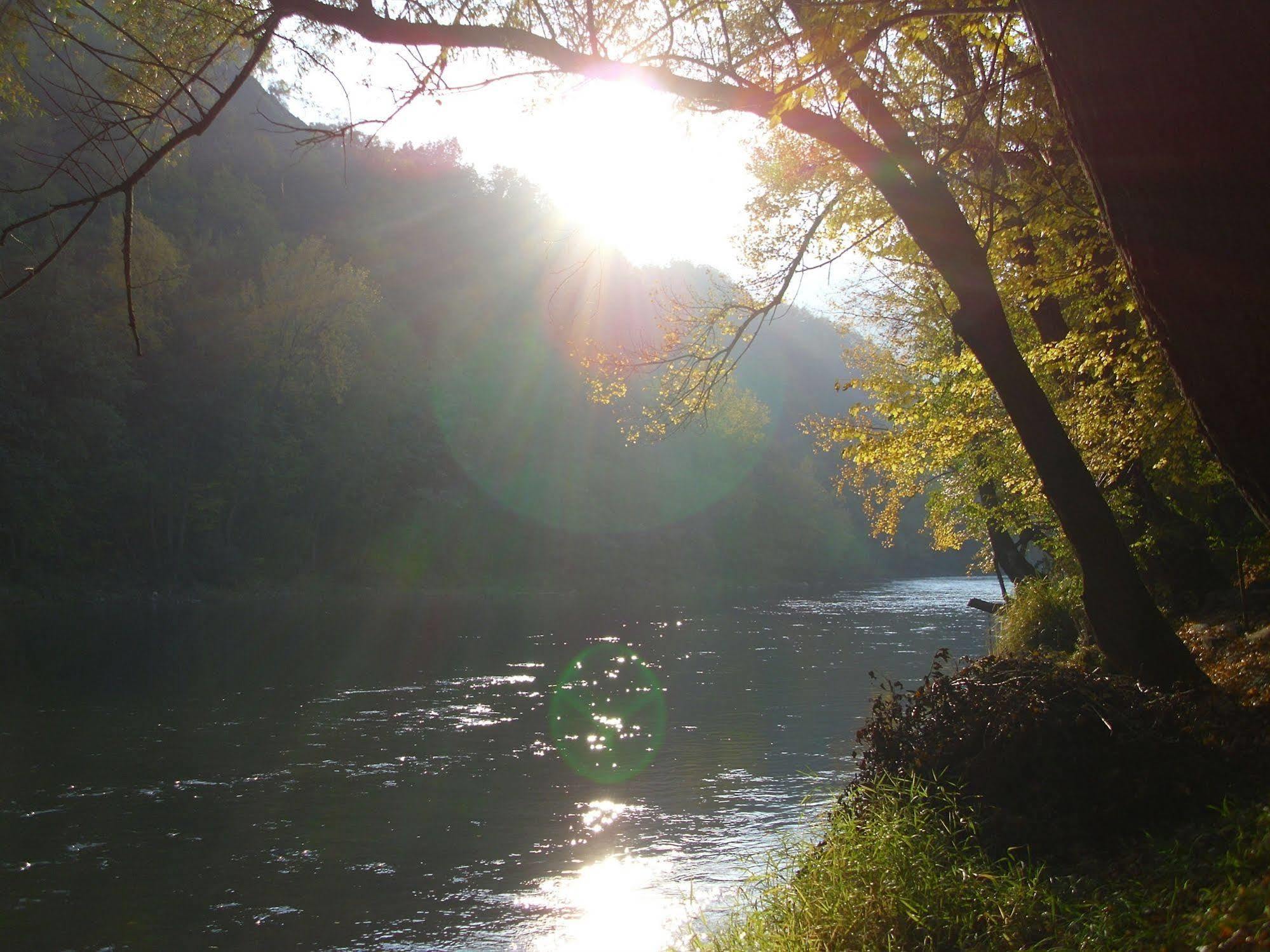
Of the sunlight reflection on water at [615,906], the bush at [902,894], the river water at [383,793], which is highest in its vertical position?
the bush at [902,894]

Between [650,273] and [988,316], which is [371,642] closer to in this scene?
[988,316]

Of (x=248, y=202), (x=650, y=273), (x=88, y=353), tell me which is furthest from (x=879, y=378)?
(x=650, y=273)

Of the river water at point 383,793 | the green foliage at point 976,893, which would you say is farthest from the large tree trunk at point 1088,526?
the river water at point 383,793

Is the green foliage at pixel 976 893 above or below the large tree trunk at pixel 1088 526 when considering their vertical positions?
below

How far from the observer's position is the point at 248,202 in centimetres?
5091

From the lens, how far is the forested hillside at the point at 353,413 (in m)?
35.7

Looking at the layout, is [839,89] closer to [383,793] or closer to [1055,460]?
[1055,460]

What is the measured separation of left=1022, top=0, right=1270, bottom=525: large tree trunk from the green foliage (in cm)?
197

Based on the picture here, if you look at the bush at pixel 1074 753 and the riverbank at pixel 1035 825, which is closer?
the riverbank at pixel 1035 825

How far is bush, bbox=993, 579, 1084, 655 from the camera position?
47.2 ft

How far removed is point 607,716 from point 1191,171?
1433cm

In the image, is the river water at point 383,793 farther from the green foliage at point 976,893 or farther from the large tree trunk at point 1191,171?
the large tree trunk at point 1191,171

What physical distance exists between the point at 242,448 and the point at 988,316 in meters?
40.1

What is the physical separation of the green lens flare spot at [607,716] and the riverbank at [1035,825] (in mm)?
6042
